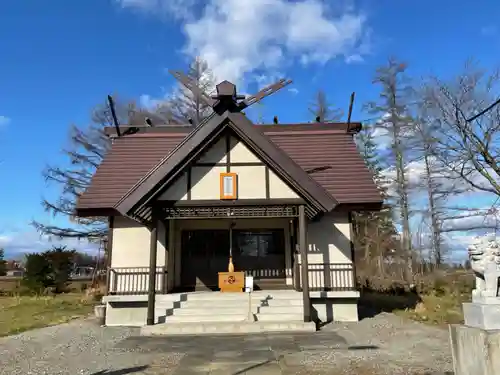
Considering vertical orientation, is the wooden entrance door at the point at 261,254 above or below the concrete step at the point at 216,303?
above

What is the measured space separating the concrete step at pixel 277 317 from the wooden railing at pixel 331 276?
53.9 inches

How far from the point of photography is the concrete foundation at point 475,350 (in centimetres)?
398

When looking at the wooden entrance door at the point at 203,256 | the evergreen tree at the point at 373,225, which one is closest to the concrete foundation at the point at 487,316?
the wooden entrance door at the point at 203,256

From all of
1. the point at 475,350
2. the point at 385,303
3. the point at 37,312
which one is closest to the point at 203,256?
the point at 37,312

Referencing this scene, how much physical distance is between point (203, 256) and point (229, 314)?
3.34 m

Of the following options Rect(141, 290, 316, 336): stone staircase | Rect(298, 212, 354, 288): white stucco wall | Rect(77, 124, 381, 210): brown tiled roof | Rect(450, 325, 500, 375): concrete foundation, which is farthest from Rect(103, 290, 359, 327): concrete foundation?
Rect(450, 325, 500, 375): concrete foundation

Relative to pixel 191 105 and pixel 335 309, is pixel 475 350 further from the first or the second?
pixel 191 105

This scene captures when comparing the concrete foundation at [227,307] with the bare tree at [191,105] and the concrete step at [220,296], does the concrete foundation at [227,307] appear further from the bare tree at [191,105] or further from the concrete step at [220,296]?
→ the bare tree at [191,105]

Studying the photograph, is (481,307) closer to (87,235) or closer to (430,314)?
(430,314)

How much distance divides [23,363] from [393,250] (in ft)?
71.5

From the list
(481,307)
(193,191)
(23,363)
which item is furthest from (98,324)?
(481,307)

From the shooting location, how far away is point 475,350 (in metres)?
4.16

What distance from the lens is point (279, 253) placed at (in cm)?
1304

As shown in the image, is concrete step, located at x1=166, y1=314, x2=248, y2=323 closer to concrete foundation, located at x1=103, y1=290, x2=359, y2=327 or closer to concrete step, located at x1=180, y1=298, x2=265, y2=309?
concrete foundation, located at x1=103, y1=290, x2=359, y2=327
